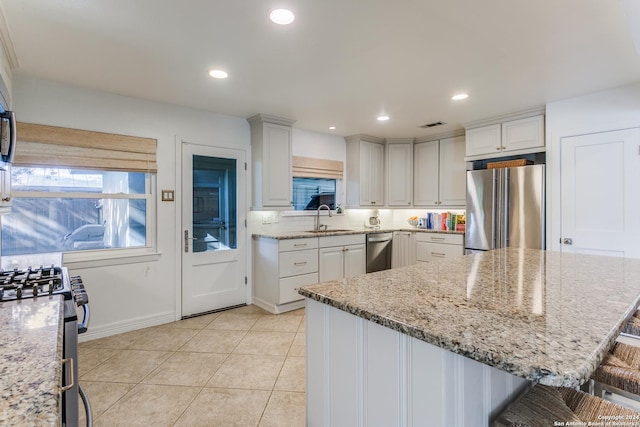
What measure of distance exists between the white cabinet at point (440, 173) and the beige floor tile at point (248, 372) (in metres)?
3.33

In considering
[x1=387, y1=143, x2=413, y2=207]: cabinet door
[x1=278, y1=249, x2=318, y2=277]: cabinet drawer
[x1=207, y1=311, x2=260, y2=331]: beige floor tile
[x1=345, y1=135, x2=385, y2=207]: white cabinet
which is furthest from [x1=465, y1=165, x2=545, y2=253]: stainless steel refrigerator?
[x1=207, y1=311, x2=260, y2=331]: beige floor tile

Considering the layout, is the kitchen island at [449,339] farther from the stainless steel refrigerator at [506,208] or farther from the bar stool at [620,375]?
the stainless steel refrigerator at [506,208]

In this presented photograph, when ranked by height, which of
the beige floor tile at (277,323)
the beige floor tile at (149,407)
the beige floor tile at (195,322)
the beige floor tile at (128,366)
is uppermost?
the beige floor tile at (195,322)

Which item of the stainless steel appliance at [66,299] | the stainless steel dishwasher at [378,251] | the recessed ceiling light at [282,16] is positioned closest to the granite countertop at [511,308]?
the stainless steel appliance at [66,299]

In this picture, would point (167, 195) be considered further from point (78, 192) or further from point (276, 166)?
point (276, 166)

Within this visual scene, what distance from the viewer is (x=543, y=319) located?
3.15 ft

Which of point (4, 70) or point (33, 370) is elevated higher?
point (4, 70)

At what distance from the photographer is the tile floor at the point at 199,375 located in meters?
1.91

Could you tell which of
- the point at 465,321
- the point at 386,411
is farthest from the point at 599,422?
the point at 386,411

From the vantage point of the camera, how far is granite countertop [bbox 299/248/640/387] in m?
0.74

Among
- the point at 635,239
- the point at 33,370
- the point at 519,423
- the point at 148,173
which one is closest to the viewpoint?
the point at 33,370

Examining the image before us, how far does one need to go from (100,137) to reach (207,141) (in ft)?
3.34

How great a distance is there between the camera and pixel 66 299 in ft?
4.53

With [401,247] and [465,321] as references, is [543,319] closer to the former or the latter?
[465,321]
